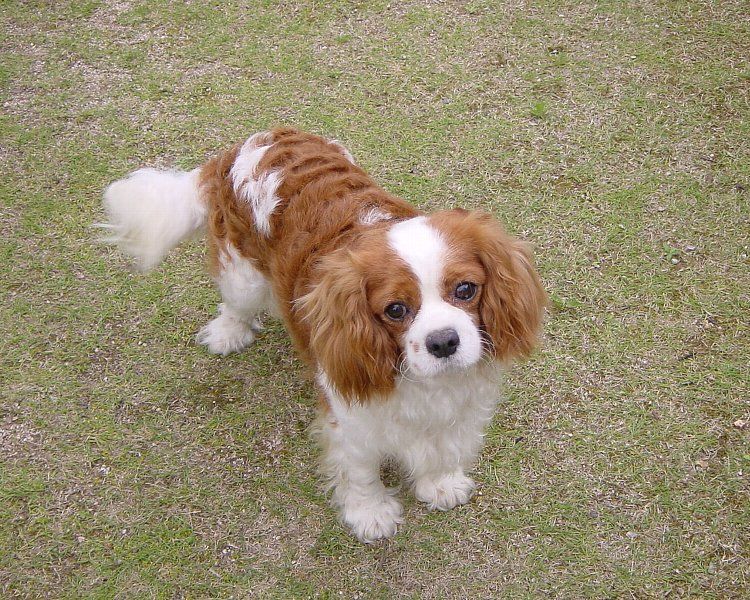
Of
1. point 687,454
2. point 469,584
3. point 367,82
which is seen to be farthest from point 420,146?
point 469,584

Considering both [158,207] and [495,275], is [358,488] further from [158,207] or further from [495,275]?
[158,207]

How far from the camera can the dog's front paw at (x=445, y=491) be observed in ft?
8.73

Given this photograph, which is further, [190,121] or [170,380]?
[190,121]

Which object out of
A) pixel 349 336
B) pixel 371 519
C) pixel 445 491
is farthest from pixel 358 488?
pixel 349 336

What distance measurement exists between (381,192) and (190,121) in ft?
7.11

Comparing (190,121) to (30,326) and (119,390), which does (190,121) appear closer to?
(30,326)

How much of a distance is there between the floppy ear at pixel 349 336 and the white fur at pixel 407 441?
92 millimetres

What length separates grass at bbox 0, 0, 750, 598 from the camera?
2594 mm

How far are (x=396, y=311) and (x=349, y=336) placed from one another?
15 cm

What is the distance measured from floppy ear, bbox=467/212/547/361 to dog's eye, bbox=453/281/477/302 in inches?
2.0

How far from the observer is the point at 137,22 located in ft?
16.0

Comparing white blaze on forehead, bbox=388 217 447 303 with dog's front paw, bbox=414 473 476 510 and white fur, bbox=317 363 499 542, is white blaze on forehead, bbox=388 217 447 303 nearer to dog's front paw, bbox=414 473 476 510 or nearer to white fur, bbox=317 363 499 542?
white fur, bbox=317 363 499 542

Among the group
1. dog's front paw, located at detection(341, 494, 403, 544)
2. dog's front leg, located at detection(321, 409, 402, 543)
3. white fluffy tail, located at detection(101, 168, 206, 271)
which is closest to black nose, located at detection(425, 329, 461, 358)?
dog's front leg, located at detection(321, 409, 402, 543)

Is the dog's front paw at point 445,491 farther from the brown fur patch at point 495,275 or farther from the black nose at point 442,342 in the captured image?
the black nose at point 442,342
